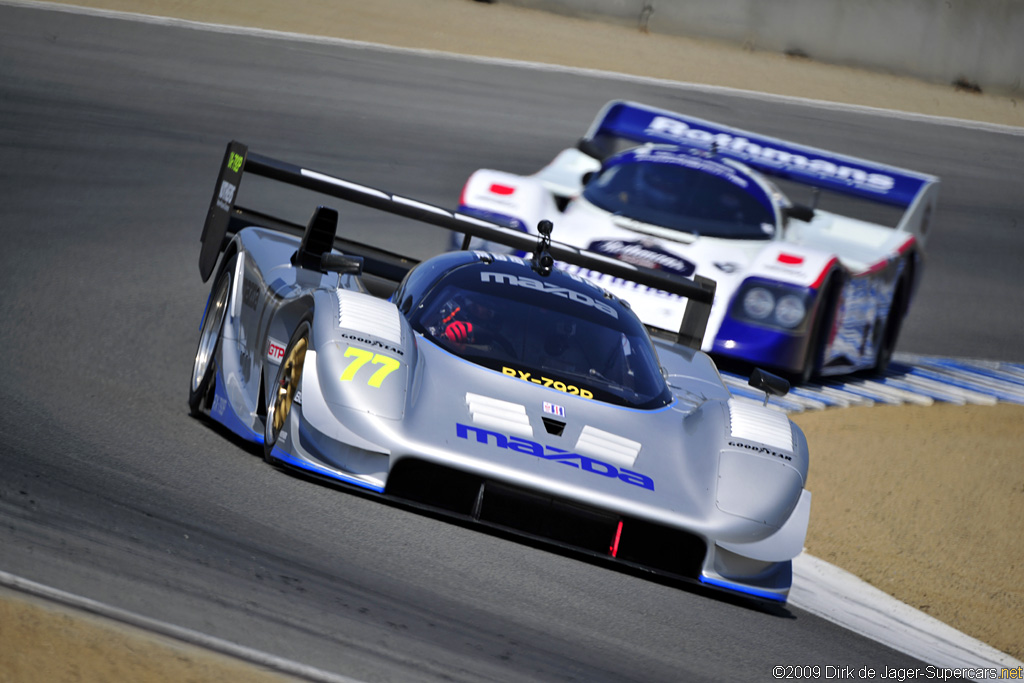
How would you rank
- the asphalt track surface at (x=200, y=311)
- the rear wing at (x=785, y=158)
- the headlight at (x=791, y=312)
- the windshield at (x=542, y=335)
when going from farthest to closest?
the rear wing at (x=785, y=158)
the headlight at (x=791, y=312)
the windshield at (x=542, y=335)
the asphalt track surface at (x=200, y=311)

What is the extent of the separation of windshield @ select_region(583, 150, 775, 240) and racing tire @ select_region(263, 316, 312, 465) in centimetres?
515

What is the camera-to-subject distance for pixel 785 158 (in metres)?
11.3

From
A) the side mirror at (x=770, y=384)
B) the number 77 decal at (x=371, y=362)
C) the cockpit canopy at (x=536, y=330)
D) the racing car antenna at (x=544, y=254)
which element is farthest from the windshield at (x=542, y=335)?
the number 77 decal at (x=371, y=362)

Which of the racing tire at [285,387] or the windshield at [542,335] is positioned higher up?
the windshield at [542,335]

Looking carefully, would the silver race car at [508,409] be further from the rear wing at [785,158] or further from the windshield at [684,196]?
the rear wing at [785,158]

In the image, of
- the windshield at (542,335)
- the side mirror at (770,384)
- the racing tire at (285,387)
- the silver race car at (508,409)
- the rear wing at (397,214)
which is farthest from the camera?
the rear wing at (397,214)

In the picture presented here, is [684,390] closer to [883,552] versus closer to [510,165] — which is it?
[883,552]

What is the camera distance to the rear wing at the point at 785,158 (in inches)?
429

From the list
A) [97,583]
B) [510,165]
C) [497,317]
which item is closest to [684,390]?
[497,317]

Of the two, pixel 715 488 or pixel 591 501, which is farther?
pixel 715 488

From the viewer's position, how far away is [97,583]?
3.72 m

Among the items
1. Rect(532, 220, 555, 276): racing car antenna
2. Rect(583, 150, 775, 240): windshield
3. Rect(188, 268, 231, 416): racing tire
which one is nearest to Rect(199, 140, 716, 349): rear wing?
Rect(532, 220, 555, 276): racing car antenna

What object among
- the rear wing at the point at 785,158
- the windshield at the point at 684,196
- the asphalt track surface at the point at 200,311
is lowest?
the asphalt track surface at the point at 200,311

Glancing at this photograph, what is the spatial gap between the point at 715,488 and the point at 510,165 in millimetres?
9713
